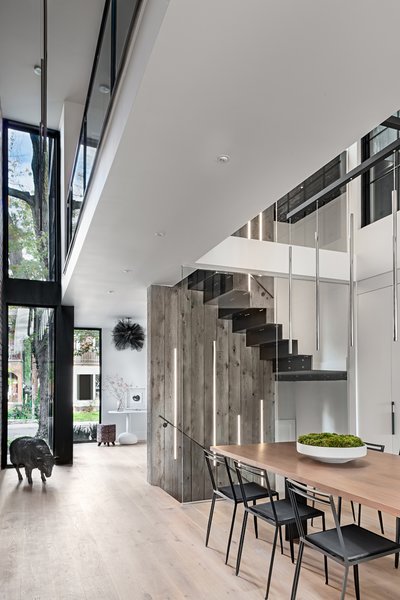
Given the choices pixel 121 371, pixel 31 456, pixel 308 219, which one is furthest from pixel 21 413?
pixel 308 219

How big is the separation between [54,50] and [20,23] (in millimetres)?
620

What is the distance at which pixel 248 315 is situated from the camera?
541 cm

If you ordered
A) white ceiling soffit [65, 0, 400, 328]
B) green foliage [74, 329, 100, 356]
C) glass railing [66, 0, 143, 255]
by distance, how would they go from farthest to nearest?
green foliage [74, 329, 100, 356] → glass railing [66, 0, 143, 255] → white ceiling soffit [65, 0, 400, 328]

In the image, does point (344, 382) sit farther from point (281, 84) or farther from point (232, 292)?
point (281, 84)

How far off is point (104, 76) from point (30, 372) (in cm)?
515

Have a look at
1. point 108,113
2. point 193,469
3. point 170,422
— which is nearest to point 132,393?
point 170,422

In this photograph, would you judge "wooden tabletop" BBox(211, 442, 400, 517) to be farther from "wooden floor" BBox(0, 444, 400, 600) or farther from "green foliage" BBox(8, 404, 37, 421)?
"green foliage" BBox(8, 404, 37, 421)

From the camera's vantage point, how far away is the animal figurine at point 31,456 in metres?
6.10

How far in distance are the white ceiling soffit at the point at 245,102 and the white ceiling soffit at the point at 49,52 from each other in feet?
11.2

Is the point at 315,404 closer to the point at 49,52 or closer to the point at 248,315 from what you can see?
the point at 248,315

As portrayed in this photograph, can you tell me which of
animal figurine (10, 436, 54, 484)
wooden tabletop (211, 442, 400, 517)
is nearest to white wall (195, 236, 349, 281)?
wooden tabletop (211, 442, 400, 517)

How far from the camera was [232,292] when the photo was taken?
5.41 meters

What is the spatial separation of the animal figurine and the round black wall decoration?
4624 millimetres

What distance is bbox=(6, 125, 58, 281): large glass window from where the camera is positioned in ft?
24.8
